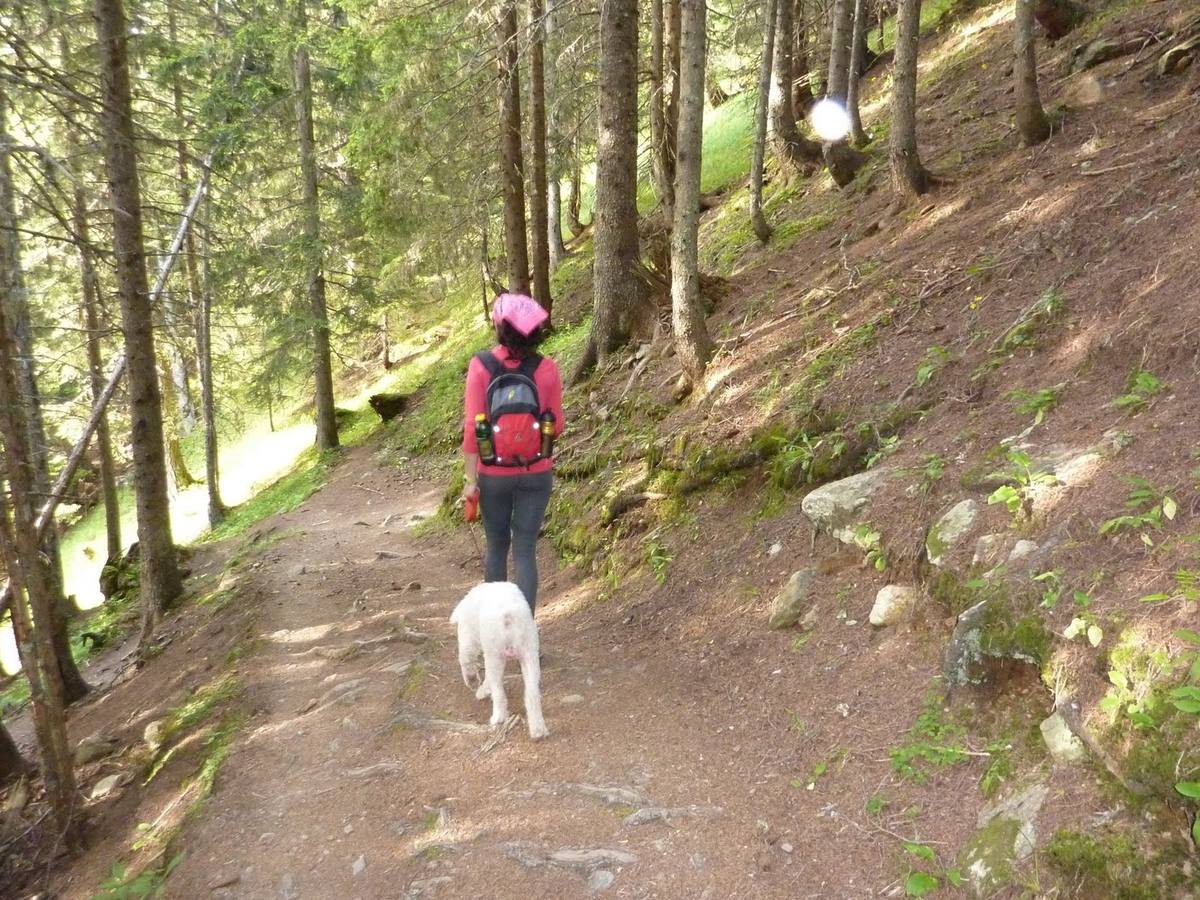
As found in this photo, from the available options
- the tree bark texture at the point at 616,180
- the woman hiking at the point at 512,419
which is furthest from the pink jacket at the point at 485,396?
the tree bark texture at the point at 616,180

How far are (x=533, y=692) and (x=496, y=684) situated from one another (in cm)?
32

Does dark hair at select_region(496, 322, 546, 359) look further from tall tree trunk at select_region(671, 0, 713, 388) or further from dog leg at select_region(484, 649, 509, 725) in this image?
tall tree trunk at select_region(671, 0, 713, 388)

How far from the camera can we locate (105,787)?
6527mm

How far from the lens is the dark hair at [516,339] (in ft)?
15.9

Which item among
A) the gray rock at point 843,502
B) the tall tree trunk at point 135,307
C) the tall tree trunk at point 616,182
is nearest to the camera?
the gray rock at point 843,502

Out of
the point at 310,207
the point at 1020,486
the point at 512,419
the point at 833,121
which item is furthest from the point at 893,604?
the point at 310,207

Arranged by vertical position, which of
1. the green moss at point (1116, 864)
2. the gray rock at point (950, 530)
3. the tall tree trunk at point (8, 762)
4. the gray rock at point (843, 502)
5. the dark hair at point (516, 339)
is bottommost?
the tall tree trunk at point (8, 762)

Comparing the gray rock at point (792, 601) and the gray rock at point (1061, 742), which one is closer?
the gray rock at point (1061, 742)

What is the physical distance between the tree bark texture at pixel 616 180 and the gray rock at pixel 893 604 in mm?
7082

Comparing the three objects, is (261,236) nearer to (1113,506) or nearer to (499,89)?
(499,89)

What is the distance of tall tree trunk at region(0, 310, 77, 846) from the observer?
227 inches

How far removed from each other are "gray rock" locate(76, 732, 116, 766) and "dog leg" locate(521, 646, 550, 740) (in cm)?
492

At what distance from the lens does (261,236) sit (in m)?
20.2

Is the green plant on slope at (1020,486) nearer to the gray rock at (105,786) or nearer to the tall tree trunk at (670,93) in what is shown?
the gray rock at (105,786)
